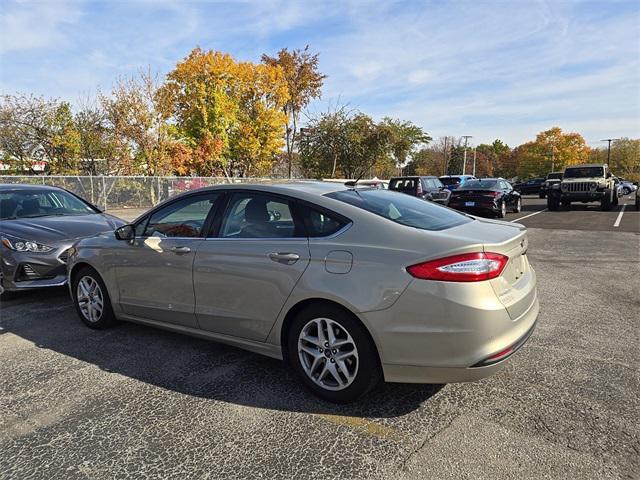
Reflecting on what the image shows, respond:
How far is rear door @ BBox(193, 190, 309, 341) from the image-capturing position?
10.5 ft

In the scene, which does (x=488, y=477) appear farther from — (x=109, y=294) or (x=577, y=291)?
(x=577, y=291)

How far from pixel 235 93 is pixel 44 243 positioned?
27.5 metres

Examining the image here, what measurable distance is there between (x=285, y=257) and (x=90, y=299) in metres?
2.70

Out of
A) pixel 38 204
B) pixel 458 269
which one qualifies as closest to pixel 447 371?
pixel 458 269

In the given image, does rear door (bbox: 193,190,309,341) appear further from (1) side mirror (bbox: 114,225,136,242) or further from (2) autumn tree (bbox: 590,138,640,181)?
(2) autumn tree (bbox: 590,138,640,181)

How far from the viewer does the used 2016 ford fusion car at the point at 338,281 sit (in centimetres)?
265

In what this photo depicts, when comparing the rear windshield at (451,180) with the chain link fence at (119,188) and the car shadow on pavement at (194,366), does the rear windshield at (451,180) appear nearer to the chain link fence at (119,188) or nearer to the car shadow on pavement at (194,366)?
the chain link fence at (119,188)

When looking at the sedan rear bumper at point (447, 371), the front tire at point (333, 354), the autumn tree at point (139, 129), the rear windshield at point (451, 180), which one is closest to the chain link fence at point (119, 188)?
the autumn tree at point (139, 129)

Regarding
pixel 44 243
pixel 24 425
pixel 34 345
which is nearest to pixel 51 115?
pixel 44 243

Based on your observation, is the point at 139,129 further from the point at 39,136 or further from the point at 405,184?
the point at 405,184

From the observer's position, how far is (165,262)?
3.90 metres

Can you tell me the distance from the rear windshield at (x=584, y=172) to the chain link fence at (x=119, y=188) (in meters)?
14.1

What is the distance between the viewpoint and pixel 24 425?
291 centimetres

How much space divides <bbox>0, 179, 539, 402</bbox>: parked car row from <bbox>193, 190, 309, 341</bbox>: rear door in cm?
1
